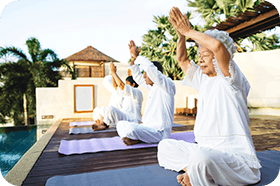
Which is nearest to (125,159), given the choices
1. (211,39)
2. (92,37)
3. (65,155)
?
(65,155)

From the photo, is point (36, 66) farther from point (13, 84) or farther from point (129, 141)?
point (129, 141)

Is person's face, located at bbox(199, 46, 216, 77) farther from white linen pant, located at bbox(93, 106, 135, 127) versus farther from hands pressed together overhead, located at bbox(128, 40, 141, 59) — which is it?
white linen pant, located at bbox(93, 106, 135, 127)

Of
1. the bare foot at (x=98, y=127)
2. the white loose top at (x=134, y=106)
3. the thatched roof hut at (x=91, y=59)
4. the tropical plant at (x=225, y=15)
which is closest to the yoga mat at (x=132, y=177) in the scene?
the white loose top at (x=134, y=106)

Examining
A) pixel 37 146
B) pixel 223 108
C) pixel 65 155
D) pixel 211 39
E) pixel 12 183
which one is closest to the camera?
pixel 211 39

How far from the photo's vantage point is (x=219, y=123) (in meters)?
1.57

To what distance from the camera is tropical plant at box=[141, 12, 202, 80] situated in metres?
9.16

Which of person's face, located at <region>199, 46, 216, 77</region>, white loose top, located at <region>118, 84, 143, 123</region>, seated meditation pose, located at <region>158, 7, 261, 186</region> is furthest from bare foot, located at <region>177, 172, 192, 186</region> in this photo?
white loose top, located at <region>118, 84, 143, 123</region>

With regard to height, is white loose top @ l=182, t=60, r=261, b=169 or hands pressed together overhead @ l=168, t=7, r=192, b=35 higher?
hands pressed together overhead @ l=168, t=7, r=192, b=35

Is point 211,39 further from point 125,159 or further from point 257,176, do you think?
point 125,159

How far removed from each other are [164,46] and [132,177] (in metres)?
8.56

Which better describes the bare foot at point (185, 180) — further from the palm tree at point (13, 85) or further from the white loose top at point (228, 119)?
the palm tree at point (13, 85)

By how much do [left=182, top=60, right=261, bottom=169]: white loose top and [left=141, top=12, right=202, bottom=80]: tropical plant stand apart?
25.1 feet

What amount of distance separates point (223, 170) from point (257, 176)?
43 centimetres

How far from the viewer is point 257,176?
164 centimetres
